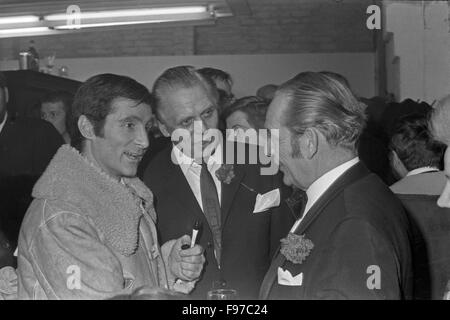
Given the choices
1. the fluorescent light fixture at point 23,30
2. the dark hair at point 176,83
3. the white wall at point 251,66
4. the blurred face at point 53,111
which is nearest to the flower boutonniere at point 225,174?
the dark hair at point 176,83

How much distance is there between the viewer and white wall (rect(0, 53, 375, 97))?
14.4 feet

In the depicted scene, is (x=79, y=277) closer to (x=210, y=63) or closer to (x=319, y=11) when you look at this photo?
(x=210, y=63)

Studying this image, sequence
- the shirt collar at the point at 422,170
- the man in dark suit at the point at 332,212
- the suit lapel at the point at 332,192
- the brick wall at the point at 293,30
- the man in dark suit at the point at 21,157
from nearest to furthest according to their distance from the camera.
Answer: the man in dark suit at the point at 332,212 → the suit lapel at the point at 332,192 → the shirt collar at the point at 422,170 → the man in dark suit at the point at 21,157 → the brick wall at the point at 293,30

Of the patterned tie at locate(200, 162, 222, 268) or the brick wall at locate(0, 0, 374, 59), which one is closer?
the patterned tie at locate(200, 162, 222, 268)

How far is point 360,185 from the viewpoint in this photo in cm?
106

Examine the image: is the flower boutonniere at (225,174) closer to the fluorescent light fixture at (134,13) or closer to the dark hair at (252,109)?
the dark hair at (252,109)

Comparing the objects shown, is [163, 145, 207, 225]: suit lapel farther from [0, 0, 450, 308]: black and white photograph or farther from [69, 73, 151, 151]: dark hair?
[69, 73, 151, 151]: dark hair

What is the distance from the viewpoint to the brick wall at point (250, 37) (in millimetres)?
4820

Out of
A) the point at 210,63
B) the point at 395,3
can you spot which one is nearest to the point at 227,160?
the point at 395,3

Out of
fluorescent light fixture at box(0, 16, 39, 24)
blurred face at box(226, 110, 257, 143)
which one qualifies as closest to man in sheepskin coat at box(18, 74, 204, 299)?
blurred face at box(226, 110, 257, 143)

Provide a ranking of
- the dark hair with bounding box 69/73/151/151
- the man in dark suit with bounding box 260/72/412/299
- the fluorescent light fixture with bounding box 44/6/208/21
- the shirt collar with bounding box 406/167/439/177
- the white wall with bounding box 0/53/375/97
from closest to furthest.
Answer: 1. the man in dark suit with bounding box 260/72/412/299
2. the dark hair with bounding box 69/73/151/151
3. the shirt collar with bounding box 406/167/439/177
4. the fluorescent light fixture with bounding box 44/6/208/21
5. the white wall with bounding box 0/53/375/97

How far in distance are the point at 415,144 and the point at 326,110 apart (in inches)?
33.3

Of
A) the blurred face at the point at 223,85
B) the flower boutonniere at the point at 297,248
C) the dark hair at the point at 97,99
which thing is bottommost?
the flower boutonniere at the point at 297,248

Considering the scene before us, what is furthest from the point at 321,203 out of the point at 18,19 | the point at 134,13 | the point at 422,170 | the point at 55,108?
the point at 18,19
